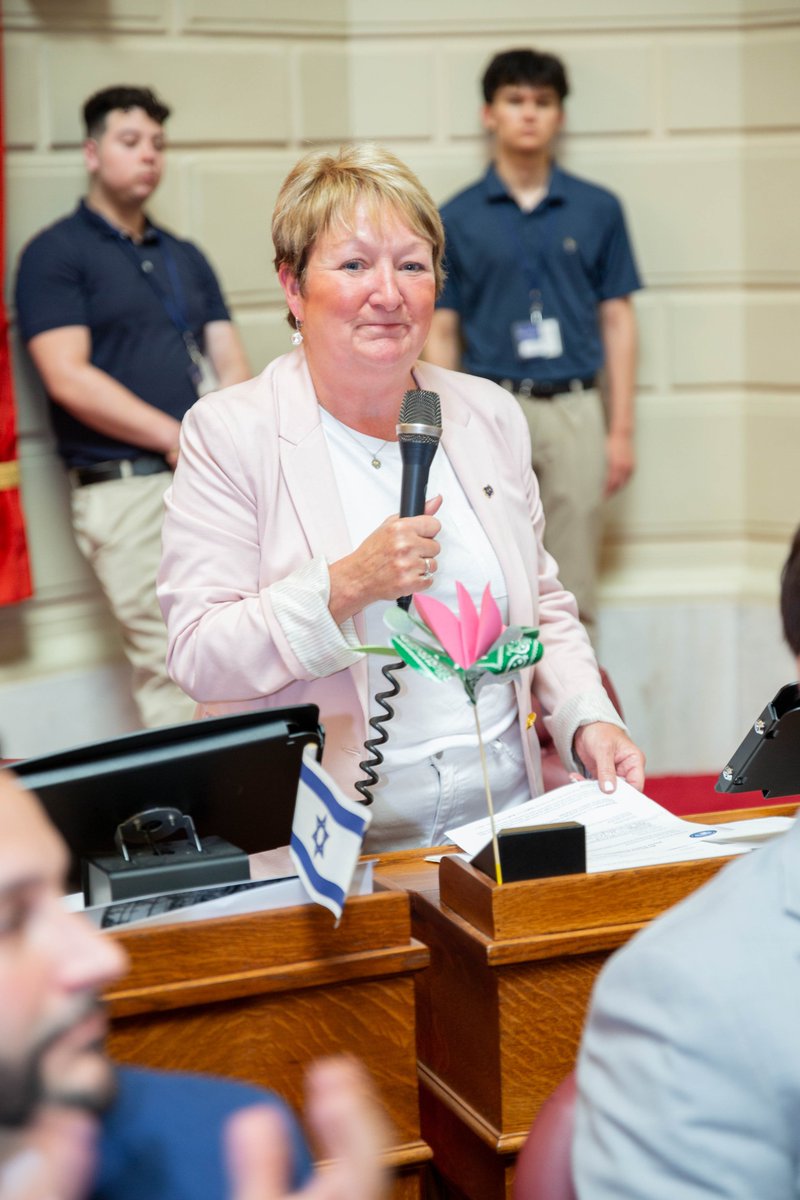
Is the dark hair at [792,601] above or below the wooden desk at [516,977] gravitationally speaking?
above

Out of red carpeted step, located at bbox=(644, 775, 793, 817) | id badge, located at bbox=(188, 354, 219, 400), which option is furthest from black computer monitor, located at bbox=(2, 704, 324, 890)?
id badge, located at bbox=(188, 354, 219, 400)

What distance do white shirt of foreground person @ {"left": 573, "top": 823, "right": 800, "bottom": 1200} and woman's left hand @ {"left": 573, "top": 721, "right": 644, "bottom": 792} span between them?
40.2 inches

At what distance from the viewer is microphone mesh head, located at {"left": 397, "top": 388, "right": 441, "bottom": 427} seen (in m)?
2.25

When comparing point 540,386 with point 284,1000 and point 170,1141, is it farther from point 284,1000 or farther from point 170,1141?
point 170,1141

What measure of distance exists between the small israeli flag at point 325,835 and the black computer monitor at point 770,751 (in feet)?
1.87

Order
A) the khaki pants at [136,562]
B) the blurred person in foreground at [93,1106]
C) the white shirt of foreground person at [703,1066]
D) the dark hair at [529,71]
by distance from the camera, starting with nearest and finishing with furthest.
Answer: the blurred person in foreground at [93,1106]
the white shirt of foreground person at [703,1066]
the khaki pants at [136,562]
the dark hair at [529,71]

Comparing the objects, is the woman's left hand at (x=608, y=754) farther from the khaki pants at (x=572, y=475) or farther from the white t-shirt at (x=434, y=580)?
the khaki pants at (x=572, y=475)

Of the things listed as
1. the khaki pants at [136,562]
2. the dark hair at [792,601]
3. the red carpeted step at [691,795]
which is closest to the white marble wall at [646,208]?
the khaki pants at [136,562]

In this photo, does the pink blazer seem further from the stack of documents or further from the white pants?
the stack of documents

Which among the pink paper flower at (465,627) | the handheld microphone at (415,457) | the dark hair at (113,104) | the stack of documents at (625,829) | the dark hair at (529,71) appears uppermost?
the dark hair at (529,71)

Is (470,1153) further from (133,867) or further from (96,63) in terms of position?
(96,63)

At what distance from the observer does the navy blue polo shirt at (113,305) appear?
174 inches

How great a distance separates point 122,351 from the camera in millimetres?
4539

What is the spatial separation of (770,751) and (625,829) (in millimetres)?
227
